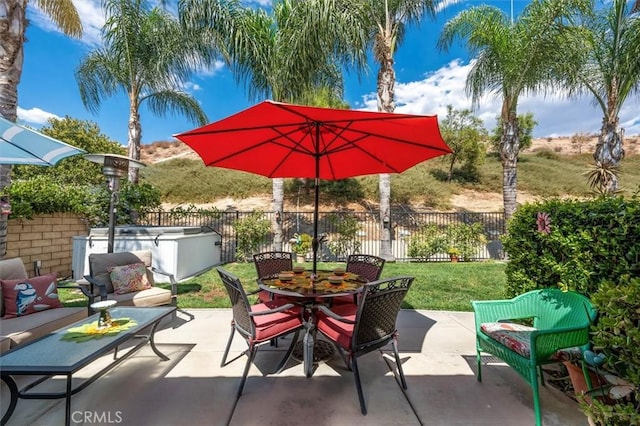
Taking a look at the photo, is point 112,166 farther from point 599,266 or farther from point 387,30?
point 387,30

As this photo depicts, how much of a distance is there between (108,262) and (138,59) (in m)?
6.93

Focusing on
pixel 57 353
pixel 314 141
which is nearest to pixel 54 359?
pixel 57 353

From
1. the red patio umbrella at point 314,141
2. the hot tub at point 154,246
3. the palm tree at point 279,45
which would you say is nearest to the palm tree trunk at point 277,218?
the palm tree at point 279,45

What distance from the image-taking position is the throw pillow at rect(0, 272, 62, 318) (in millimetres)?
3047

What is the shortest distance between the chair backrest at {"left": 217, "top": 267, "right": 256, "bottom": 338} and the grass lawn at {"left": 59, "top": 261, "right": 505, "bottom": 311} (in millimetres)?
2304

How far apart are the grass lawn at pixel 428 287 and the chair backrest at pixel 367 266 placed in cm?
127

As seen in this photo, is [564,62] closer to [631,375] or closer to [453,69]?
[453,69]

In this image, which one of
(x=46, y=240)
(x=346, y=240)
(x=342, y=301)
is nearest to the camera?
(x=342, y=301)

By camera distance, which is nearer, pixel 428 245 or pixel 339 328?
pixel 339 328

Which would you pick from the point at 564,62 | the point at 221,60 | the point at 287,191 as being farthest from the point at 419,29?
the point at 287,191

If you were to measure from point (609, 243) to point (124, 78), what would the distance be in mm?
10902

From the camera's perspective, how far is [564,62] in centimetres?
752

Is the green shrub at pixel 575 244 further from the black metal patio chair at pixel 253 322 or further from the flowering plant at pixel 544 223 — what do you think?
the black metal patio chair at pixel 253 322

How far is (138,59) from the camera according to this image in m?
8.21
